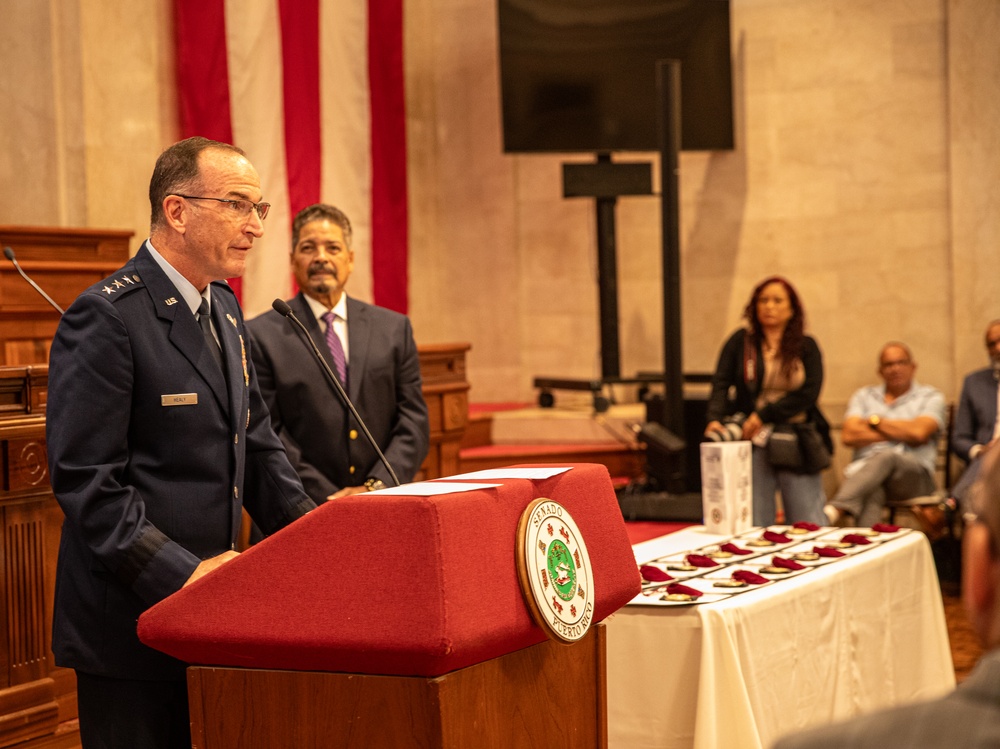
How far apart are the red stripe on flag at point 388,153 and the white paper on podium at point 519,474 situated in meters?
6.08

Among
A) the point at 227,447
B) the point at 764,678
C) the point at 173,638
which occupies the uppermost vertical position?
the point at 227,447

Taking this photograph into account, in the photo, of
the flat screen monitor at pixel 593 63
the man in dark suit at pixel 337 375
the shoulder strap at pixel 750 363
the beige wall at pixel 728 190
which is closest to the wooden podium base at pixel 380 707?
the man in dark suit at pixel 337 375

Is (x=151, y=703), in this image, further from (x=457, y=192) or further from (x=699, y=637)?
(x=457, y=192)

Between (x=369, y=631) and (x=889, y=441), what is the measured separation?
5779mm

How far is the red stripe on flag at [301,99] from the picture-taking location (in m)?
7.12

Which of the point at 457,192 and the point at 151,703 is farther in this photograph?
the point at 457,192

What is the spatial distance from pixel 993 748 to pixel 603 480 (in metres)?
1.34

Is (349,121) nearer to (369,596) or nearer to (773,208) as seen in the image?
(773,208)

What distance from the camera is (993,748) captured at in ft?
3.06

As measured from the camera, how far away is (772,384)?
557cm

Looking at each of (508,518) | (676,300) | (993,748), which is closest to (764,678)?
(508,518)

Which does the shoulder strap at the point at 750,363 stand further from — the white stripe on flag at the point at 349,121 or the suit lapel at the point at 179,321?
the suit lapel at the point at 179,321

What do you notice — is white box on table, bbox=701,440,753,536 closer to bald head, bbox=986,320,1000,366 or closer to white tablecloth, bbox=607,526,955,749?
white tablecloth, bbox=607,526,955,749

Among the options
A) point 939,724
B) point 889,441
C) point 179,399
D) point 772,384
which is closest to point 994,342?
point 889,441
